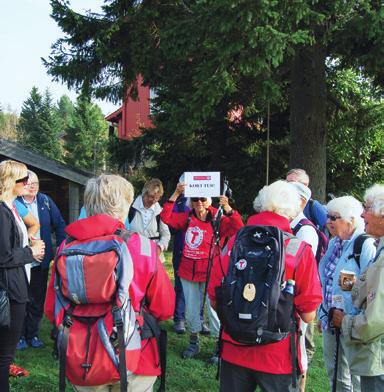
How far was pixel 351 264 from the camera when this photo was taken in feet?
10.8

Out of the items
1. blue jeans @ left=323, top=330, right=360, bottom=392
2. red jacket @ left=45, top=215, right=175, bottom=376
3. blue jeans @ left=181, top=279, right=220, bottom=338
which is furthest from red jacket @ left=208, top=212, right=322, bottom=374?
blue jeans @ left=181, top=279, right=220, bottom=338

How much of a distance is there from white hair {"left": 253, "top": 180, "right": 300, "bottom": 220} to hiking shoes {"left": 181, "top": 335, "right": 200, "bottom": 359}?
276 cm

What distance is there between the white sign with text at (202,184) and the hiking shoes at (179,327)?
201cm

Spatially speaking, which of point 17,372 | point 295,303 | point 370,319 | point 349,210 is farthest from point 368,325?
point 17,372

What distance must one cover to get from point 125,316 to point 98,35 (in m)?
8.19

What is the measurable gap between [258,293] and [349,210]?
53.1 inches

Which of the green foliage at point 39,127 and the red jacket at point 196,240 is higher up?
the green foliage at point 39,127

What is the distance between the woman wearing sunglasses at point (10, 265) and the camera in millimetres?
3314

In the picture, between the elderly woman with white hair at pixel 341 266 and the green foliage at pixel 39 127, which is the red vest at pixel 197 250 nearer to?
the elderly woman with white hair at pixel 341 266

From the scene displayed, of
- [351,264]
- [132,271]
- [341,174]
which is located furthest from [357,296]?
[341,174]

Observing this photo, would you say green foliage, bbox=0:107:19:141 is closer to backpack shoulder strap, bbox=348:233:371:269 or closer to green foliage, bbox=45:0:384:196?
green foliage, bbox=45:0:384:196

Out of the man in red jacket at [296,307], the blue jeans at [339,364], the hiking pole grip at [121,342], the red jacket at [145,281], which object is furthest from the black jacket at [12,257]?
the blue jeans at [339,364]

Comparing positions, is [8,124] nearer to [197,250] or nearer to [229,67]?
[229,67]

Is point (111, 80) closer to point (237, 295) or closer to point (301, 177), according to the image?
point (301, 177)
